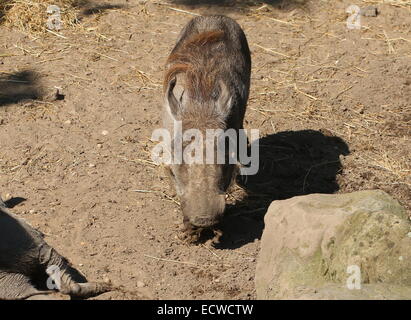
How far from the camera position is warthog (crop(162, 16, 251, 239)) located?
17.0ft

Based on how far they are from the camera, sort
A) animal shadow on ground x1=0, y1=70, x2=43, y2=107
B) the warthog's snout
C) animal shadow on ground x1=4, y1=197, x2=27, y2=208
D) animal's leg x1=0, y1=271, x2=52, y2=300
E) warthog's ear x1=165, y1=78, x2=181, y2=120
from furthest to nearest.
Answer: animal shadow on ground x1=0, y1=70, x2=43, y2=107 → animal shadow on ground x1=4, y1=197, x2=27, y2=208 → warthog's ear x1=165, y1=78, x2=181, y2=120 → the warthog's snout → animal's leg x1=0, y1=271, x2=52, y2=300

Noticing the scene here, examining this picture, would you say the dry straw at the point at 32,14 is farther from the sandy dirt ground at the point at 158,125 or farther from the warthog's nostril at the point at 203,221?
the warthog's nostril at the point at 203,221

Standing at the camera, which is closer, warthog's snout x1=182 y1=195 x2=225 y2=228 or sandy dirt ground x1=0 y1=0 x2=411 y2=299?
warthog's snout x1=182 y1=195 x2=225 y2=228

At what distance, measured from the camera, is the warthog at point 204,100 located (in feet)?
17.0

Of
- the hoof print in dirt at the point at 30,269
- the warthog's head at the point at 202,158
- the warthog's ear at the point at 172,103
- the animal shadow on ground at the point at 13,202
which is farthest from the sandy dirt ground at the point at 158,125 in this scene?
the warthog's ear at the point at 172,103

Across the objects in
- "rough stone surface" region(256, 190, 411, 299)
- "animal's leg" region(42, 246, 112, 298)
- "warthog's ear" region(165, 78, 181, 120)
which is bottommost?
"animal's leg" region(42, 246, 112, 298)

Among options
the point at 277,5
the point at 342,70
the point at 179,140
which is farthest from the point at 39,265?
the point at 277,5

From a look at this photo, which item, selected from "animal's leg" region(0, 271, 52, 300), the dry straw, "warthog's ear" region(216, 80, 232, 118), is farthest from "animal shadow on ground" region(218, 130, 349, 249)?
the dry straw

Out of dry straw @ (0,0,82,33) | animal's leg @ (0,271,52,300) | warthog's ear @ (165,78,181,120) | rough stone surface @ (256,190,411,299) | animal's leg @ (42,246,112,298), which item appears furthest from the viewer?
dry straw @ (0,0,82,33)

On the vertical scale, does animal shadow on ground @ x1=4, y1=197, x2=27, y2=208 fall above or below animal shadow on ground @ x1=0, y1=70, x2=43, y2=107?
below

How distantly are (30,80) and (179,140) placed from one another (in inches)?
120

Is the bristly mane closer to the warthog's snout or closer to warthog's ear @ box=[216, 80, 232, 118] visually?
warthog's ear @ box=[216, 80, 232, 118]

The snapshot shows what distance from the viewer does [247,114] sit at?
7.44 meters

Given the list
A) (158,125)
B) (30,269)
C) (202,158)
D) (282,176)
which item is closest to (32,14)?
(158,125)
